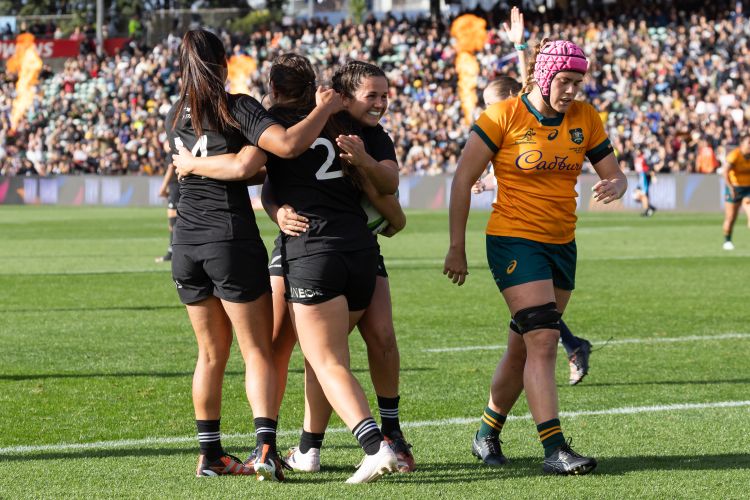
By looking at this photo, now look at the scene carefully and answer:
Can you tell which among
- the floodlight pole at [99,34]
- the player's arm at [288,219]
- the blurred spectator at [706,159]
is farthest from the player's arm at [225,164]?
the floodlight pole at [99,34]

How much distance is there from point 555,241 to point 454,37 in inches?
1725

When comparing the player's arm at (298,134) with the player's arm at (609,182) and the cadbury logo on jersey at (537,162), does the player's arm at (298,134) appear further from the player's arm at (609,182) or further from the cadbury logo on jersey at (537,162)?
the player's arm at (609,182)

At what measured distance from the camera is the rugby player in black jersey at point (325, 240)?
5.77m

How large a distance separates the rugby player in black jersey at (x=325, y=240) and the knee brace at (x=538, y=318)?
72cm

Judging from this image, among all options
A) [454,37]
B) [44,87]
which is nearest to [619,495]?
[454,37]

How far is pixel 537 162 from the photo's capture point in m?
6.23

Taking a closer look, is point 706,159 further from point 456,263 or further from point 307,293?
A: point 307,293

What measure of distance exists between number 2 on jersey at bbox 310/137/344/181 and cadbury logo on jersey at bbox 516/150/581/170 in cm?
92

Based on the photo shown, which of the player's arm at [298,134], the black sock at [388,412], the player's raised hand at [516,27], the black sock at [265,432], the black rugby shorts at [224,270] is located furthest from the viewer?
the player's raised hand at [516,27]

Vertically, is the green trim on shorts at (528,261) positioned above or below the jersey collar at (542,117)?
below

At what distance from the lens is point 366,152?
229 inches

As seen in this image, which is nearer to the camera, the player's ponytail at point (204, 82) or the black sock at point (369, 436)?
the black sock at point (369, 436)

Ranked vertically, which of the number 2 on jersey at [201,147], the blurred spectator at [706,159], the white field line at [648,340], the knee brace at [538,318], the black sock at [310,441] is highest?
the number 2 on jersey at [201,147]

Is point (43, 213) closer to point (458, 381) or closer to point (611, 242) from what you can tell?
point (611, 242)
